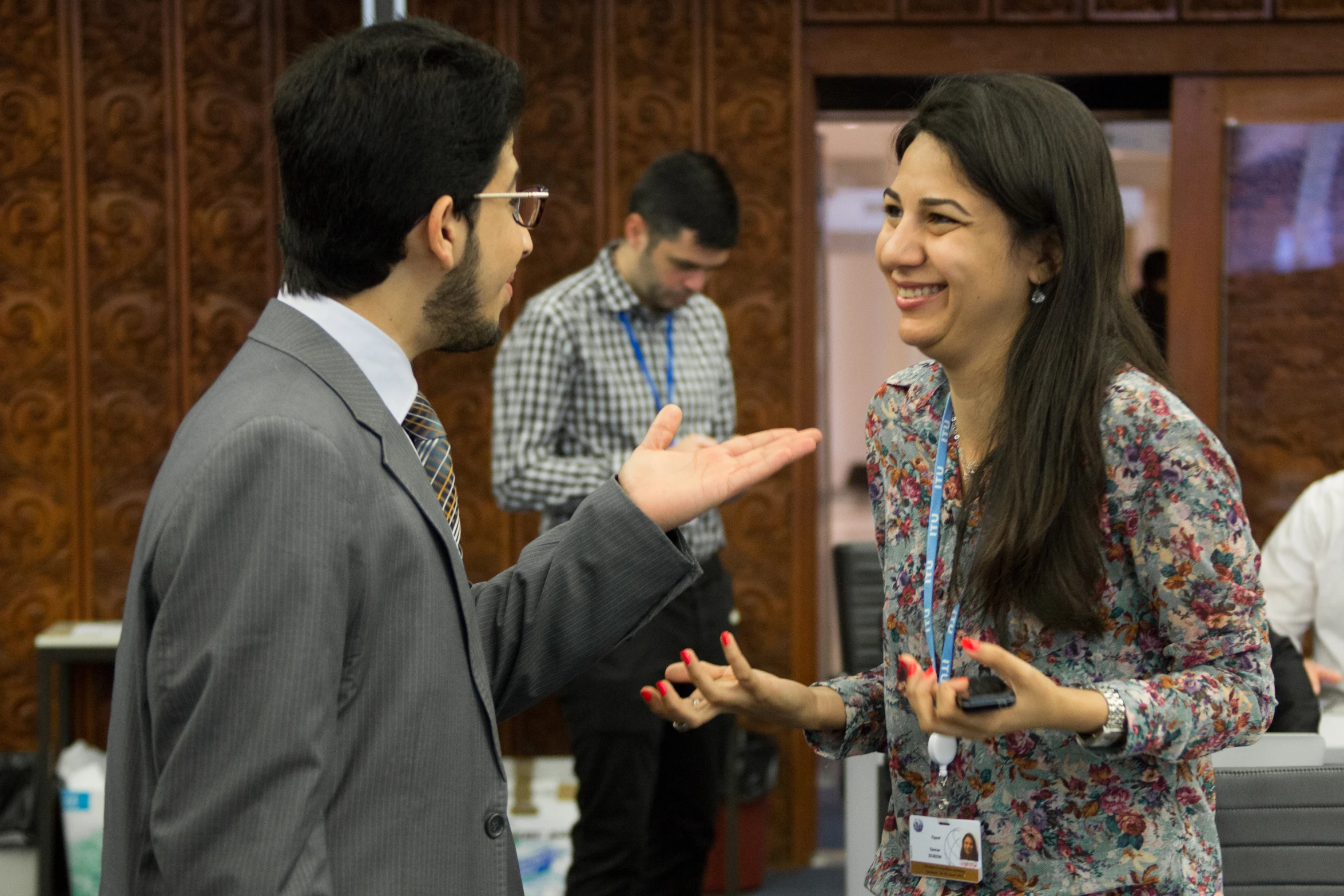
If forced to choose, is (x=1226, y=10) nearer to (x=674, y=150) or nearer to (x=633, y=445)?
(x=674, y=150)

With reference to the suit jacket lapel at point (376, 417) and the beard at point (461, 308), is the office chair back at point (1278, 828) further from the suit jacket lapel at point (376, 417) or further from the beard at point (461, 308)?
the beard at point (461, 308)

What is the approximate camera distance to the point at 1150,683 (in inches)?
51.1

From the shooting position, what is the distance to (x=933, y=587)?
1.46 metres

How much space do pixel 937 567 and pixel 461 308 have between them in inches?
24.3

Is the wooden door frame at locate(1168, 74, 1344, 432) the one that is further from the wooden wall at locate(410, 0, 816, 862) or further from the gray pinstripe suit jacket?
the gray pinstripe suit jacket

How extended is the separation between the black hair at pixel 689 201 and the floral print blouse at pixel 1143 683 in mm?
1853

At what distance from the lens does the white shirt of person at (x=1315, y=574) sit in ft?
9.37

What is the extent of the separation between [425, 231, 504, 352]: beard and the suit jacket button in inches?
18.8

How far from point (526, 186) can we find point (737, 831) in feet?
6.90

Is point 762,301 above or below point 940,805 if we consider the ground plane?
above

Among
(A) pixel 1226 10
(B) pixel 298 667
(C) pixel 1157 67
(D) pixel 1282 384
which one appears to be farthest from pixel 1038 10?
(B) pixel 298 667

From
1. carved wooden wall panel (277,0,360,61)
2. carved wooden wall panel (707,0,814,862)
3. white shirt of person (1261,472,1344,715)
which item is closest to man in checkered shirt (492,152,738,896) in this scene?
carved wooden wall panel (707,0,814,862)

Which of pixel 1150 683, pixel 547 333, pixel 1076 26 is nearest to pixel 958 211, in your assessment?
pixel 1150 683

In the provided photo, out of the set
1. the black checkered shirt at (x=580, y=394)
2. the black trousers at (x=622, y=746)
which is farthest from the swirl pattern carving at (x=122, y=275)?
the black trousers at (x=622, y=746)
